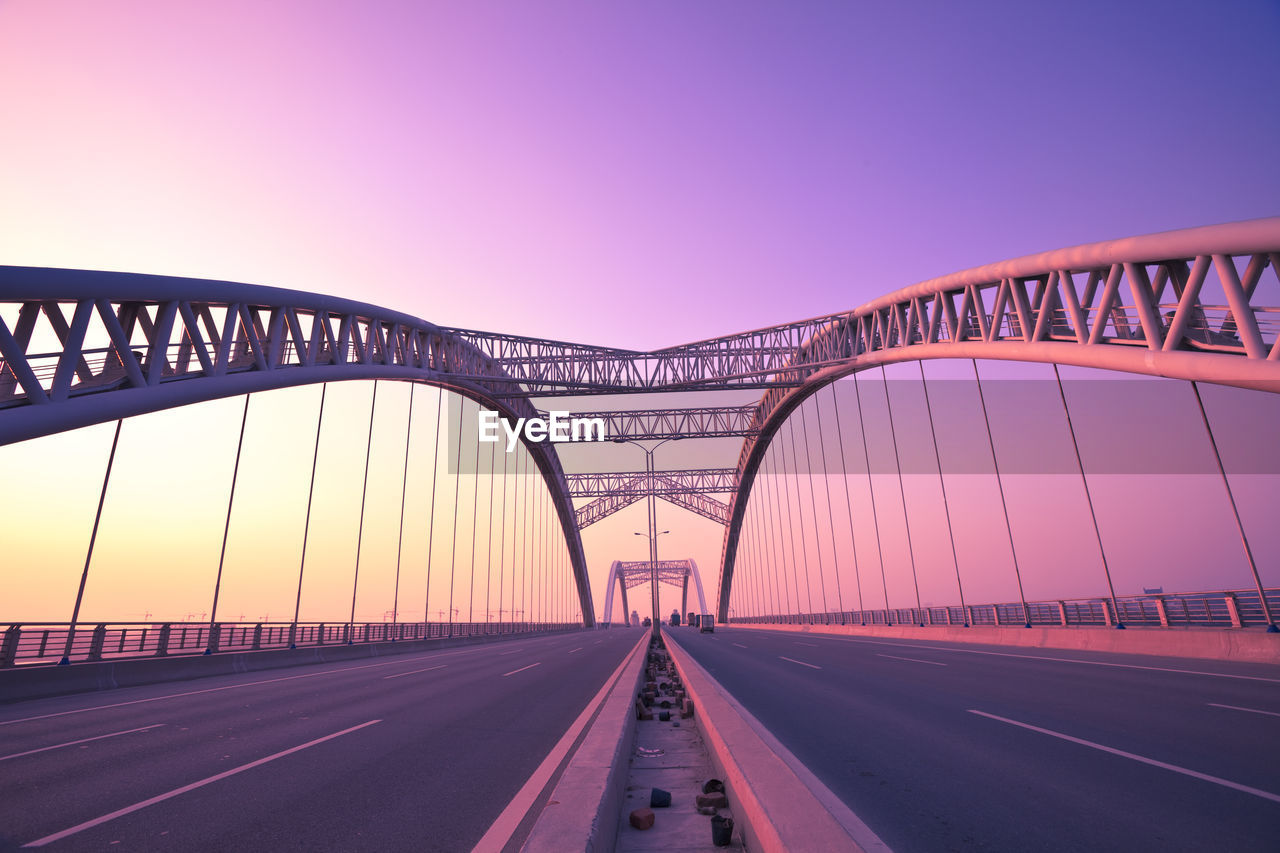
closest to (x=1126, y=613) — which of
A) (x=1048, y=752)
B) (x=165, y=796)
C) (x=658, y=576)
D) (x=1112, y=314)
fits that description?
(x=1112, y=314)

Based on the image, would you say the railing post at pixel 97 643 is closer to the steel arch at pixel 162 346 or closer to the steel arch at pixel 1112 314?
the steel arch at pixel 162 346

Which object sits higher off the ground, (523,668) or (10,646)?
(10,646)

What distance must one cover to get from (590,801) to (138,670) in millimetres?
16869

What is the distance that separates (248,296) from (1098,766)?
21839mm

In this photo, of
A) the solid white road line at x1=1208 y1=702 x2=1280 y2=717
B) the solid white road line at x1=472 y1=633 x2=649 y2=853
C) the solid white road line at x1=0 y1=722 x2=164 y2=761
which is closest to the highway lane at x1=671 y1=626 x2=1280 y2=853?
the solid white road line at x1=1208 y1=702 x2=1280 y2=717

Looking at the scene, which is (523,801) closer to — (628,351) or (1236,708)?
(1236,708)

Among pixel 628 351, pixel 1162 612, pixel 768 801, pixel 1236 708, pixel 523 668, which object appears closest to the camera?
Answer: pixel 768 801

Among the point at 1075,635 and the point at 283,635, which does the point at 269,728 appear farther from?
the point at 1075,635

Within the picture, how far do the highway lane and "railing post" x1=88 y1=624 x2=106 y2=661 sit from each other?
15.2m

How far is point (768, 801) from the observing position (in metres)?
3.64

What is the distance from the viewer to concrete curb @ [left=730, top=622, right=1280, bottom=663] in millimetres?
13969

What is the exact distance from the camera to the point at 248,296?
63.1ft

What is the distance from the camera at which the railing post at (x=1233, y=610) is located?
54.4 ft

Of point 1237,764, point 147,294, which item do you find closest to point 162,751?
point 1237,764
